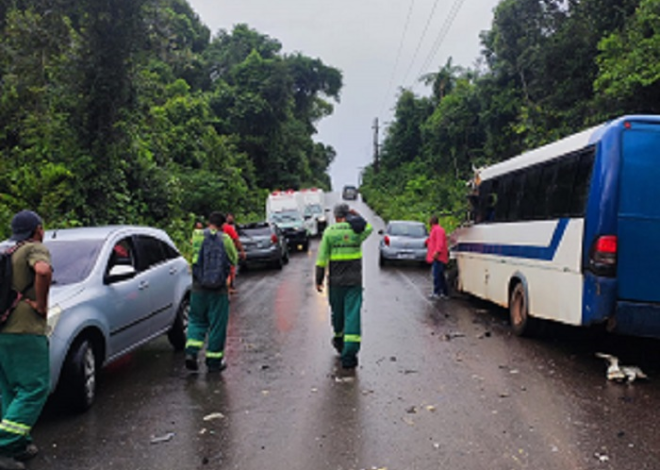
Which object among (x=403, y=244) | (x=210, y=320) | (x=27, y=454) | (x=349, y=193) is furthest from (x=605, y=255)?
(x=349, y=193)

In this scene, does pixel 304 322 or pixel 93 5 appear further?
pixel 93 5

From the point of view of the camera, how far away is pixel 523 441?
16.1ft

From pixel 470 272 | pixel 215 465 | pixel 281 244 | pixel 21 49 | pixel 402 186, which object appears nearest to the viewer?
pixel 215 465

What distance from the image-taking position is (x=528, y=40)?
27.9 m

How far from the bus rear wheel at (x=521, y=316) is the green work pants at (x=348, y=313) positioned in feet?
9.75

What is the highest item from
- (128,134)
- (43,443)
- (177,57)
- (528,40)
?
(528,40)

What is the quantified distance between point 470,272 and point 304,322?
4025 millimetres

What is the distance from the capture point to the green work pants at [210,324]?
7.23 metres

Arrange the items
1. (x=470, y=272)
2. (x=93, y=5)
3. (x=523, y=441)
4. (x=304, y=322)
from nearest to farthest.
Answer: (x=523, y=441) → (x=304, y=322) → (x=470, y=272) → (x=93, y=5)

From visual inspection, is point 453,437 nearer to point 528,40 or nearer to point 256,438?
point 256,438

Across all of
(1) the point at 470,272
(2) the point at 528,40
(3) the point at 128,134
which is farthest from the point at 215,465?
(2) the point at 528,40

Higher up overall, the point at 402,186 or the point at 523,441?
the point at 402,186

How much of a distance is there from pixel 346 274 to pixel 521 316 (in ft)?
11.2

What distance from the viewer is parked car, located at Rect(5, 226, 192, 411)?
222 inches
